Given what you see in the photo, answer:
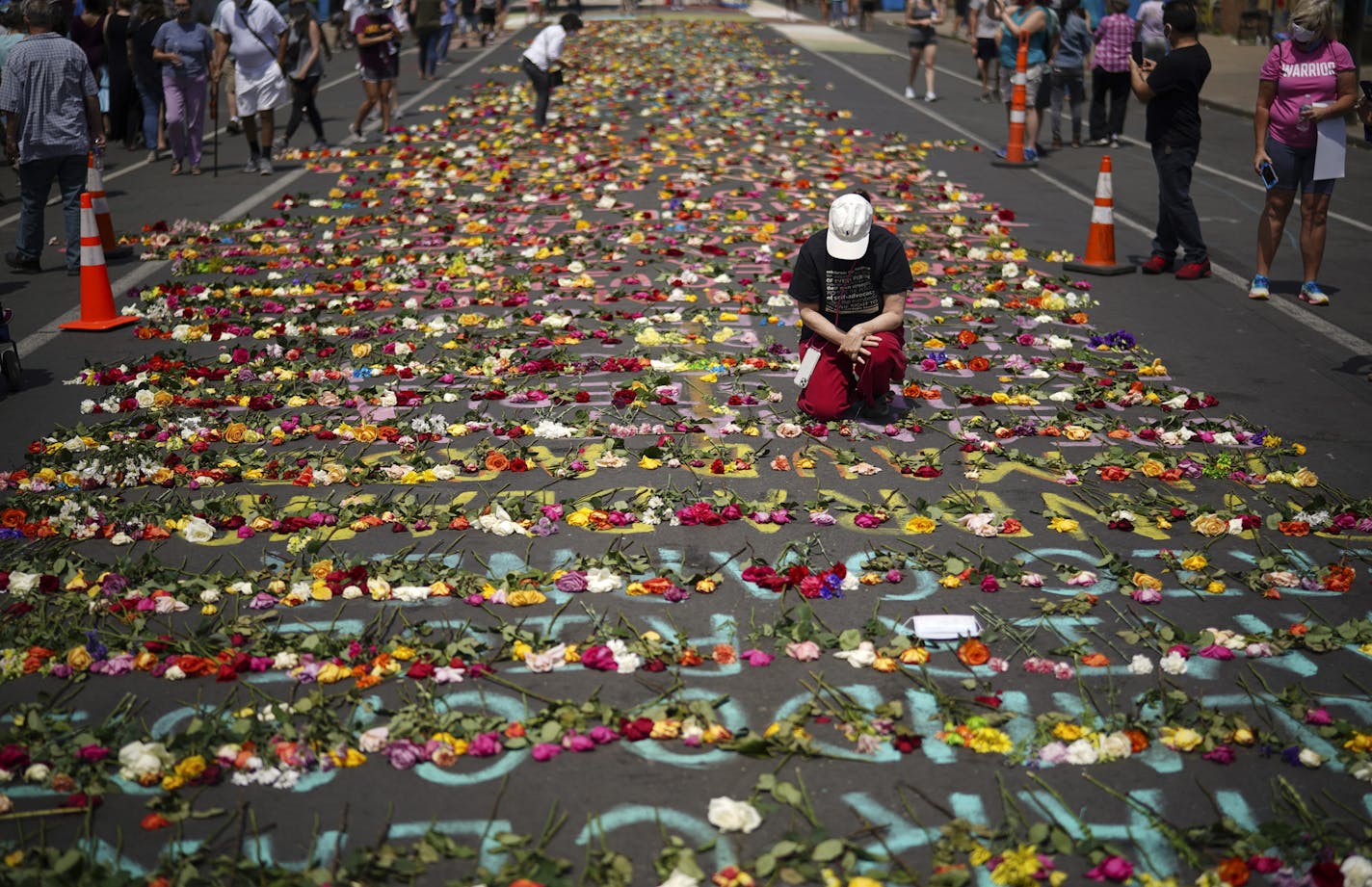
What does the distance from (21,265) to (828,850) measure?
1002cm

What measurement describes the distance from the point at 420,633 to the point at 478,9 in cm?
3387

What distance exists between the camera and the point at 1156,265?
11086mm

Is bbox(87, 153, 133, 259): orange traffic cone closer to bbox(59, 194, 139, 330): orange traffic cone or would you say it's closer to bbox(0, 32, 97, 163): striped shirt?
bbox(0, 32, 97, 163): striped shirt

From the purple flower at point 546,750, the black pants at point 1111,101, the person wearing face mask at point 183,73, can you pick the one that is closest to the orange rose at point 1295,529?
the purple flower at point 546,750

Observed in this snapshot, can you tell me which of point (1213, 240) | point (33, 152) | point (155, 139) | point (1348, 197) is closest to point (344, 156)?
→ point (155, 139)

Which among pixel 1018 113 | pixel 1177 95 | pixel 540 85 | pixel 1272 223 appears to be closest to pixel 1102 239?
pixel 1177 95

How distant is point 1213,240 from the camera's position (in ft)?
40.4

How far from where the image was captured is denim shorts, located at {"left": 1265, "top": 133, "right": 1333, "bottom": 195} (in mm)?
9586

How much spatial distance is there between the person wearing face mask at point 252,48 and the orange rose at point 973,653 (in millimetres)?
12635

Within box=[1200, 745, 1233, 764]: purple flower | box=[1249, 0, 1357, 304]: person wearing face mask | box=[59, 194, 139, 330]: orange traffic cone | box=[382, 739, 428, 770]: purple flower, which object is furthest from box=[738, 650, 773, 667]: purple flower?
box=[59, 194, 139, 330]: orange traffic cone

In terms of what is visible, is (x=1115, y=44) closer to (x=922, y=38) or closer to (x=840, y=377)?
(x=922, y=38)

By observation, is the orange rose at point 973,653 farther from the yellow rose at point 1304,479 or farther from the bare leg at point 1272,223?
the bare leg at point 1272,223

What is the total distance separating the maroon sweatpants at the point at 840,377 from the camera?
24.3 feet

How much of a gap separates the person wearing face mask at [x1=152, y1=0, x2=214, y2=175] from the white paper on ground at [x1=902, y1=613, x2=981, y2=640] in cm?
1276
